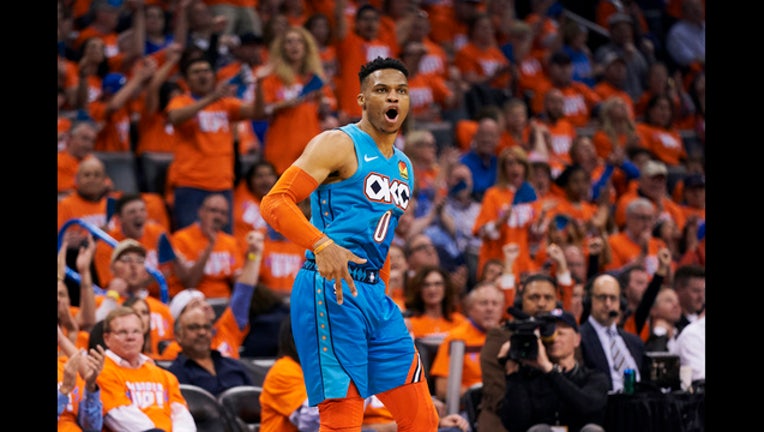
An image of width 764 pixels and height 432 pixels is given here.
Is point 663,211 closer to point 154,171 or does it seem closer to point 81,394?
point 154,171

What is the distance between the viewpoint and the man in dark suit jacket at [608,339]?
8.02 metres

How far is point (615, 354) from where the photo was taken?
8109 millimetres

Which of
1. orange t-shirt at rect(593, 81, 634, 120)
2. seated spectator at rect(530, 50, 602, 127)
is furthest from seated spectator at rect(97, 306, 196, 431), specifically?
orange t-shirt at rect(593, 81, 634, 120)

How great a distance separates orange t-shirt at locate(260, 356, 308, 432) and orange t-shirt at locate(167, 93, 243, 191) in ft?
12.0

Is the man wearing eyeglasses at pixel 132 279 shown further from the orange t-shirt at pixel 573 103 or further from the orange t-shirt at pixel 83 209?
the orange t-shirt at pixel 573 103

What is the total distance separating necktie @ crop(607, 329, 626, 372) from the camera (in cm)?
808

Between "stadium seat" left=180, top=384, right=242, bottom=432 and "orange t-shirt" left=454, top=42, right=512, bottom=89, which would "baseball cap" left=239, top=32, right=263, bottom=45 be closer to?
"orange t-shirt" left=454, top=42, right=512, bottom=89

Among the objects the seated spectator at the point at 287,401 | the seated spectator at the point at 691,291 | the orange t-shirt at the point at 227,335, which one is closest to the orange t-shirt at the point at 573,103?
the seated spectator at the point at 691,291

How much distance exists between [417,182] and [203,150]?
1.93 m

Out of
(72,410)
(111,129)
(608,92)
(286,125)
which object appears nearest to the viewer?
(72,410)

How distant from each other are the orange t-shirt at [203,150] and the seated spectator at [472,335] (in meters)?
2.69

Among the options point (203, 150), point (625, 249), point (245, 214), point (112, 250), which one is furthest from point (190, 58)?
point (625, 249)
